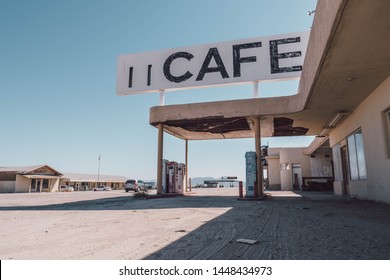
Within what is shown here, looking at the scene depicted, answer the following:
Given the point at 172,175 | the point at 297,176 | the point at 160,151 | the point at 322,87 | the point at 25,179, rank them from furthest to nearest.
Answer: the point at 25,179, the point at 297,176, the point at 172,175, the point at 160,151, the point at 322,87

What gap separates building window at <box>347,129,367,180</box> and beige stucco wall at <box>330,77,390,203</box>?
39cm

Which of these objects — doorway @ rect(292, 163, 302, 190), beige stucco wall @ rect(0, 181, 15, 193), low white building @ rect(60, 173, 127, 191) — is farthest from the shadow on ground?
low white building @ rect(60, 173, 127, 191)

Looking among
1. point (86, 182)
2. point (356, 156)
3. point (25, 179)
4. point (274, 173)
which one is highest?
point (356, 156)

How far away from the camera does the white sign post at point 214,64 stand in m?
16.4

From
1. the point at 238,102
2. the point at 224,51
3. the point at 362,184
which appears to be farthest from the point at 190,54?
the point at 362,184

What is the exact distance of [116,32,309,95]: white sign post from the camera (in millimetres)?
16391

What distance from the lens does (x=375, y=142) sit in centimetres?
1013

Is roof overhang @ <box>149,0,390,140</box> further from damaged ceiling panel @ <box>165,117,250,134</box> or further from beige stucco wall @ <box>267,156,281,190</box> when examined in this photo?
beige stucco wall @ <box>267,156,281,190</box>

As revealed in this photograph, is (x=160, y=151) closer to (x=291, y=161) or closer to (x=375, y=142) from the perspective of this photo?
(x=375, y=142)

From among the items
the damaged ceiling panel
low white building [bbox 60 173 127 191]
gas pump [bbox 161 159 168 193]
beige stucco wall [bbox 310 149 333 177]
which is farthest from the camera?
low white building [bbox 60 173 127 191]

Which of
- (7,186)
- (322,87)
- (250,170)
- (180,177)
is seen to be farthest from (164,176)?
(7,186)

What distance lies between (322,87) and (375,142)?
2.96m

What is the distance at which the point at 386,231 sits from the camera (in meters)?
4.73

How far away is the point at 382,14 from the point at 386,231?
13.8ft
